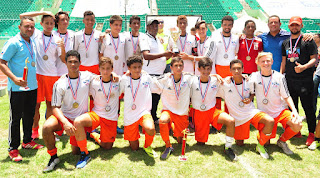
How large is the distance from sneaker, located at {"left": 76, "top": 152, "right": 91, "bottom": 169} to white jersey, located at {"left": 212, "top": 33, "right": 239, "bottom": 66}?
117 inches

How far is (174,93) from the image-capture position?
3832 millimetres

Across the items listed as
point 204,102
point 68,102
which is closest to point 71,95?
point 68,102

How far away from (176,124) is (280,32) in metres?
2.69

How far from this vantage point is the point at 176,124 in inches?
153

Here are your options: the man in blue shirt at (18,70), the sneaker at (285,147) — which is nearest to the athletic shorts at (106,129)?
the man in blue shirt at (18,70)

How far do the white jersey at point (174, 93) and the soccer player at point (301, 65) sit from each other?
5.67ft

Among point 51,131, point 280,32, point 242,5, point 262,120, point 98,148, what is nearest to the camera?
point 51,131

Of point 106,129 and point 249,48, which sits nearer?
point 106,129

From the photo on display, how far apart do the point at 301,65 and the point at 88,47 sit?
12.1 ft

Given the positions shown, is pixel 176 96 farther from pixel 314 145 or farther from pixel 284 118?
pixel 314 145

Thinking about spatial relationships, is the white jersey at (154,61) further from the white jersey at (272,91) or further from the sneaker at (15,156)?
the sneaker at (15,156)

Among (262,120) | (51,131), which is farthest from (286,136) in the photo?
(51,131)

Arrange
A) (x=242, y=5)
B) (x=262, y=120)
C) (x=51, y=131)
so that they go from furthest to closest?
(x=242, y=5)
(x=262, y=120)
(x=51, y=131)

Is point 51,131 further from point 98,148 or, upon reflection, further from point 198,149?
point 198,149
